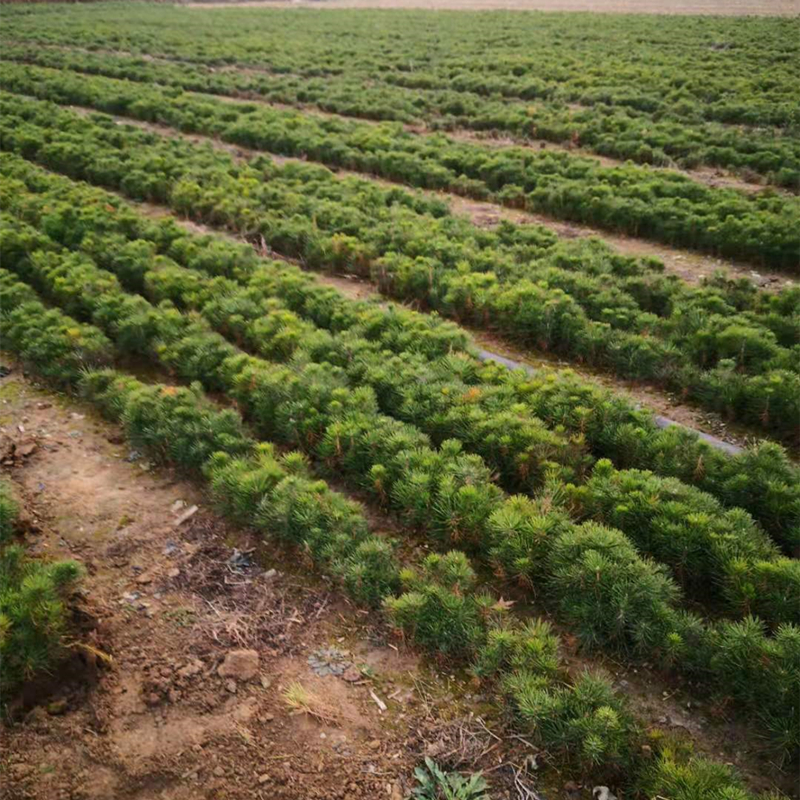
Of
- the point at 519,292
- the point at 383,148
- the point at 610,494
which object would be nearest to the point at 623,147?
the point at 383,148

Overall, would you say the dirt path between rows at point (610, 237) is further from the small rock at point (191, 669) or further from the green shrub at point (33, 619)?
the green shrub at point (33, 619)

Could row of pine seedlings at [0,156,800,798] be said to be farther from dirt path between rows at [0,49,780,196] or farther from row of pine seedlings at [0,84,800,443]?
dirt path between rows at [0,49,780,196]

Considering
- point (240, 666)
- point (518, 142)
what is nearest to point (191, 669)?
point (240, 666)

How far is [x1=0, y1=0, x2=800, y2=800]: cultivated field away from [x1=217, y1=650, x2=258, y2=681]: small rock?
1.0 inches

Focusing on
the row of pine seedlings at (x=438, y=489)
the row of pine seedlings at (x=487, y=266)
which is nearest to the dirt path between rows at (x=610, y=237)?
the row of pine seedlings at (x=487, y=266)

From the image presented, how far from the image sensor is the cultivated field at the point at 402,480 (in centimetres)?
471

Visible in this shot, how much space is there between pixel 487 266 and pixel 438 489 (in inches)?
212

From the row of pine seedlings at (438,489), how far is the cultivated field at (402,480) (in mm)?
35

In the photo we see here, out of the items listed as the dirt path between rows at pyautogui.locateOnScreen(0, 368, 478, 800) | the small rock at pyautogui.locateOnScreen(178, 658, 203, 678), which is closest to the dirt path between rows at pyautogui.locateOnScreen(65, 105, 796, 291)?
the dirt path between rows at pyautogui.locateOnScreen(0, 368, 478, 800)

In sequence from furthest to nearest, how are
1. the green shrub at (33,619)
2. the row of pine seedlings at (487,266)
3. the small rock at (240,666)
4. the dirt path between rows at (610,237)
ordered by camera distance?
the dirt path between rows at (610,237) < the row of pine seedlings at (487,266) < the small rock at (240,666) < the green shrub at (33,619)

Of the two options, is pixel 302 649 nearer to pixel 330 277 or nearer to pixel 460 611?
pixel 460 611

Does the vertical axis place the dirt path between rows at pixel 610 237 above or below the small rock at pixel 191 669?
above

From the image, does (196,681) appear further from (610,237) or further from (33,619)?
(610,237)

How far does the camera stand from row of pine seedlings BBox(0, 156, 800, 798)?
482cm
